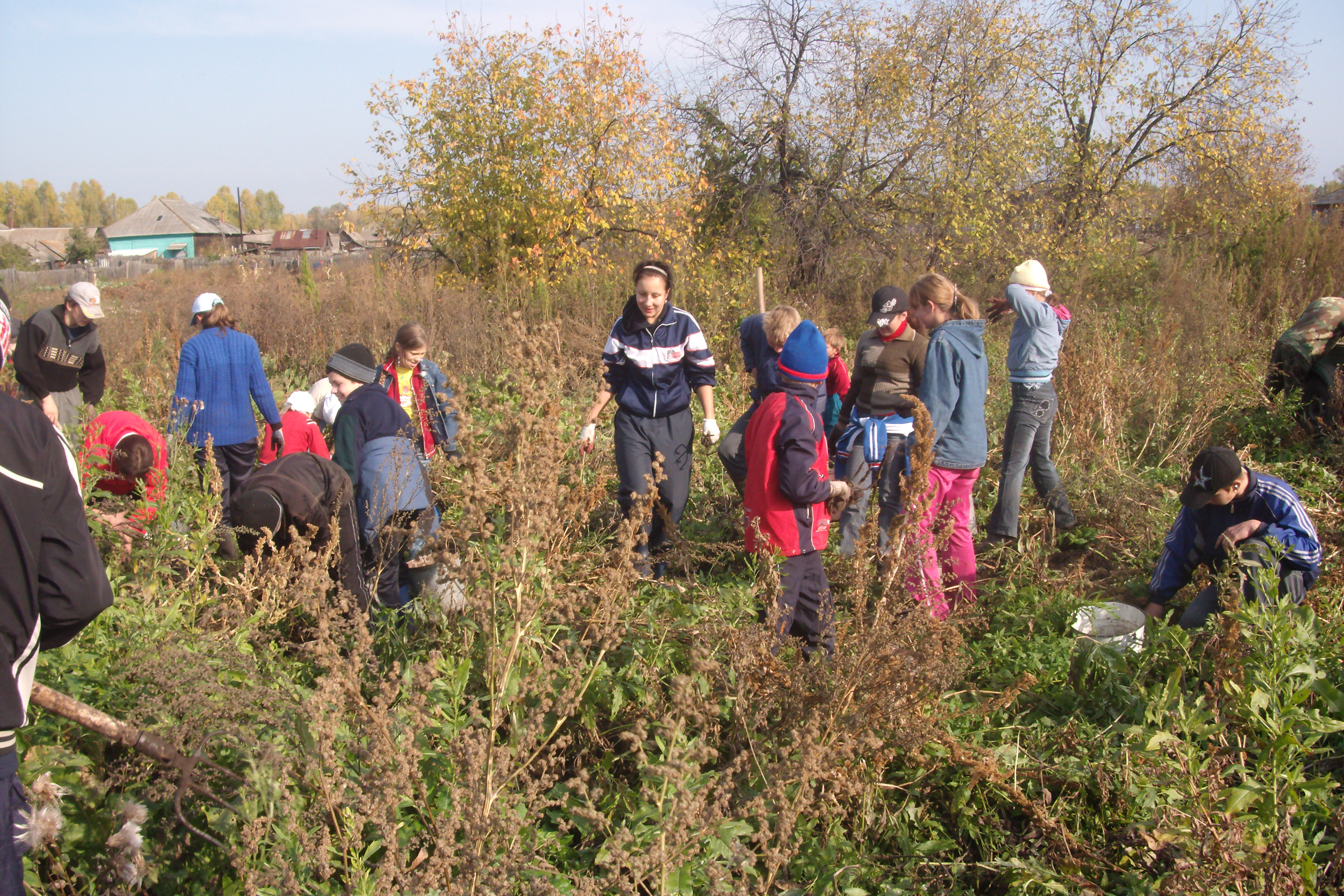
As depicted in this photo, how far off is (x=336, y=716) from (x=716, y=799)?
3.05ft

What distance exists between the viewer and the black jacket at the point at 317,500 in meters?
3.47

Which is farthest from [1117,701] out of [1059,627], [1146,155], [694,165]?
[1146,155]

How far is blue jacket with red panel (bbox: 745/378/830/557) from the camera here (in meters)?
3.32

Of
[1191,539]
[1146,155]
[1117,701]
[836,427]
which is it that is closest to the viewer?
[1117,701]

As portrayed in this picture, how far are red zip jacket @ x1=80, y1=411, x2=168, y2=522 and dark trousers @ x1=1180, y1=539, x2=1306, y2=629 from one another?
4.17 metres

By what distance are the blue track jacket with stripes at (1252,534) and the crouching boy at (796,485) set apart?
5.32 ft

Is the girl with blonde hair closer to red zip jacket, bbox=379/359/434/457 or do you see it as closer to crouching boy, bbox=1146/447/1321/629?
crouching boy, bbox=1146/447/1321/629

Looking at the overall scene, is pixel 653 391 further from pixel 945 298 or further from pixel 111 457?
pixel 111 457

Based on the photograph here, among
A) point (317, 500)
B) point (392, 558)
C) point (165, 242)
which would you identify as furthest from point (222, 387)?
point (165, 242)

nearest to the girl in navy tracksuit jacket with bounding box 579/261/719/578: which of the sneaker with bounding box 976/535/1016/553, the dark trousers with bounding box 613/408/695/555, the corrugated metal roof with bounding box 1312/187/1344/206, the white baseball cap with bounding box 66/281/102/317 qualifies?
the dark trousers with bounding box 613/408/695/555

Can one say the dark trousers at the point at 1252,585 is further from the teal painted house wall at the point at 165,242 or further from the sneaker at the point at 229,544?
the teal painted house wall at the point at 165,242

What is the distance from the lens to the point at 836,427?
17.2 feet

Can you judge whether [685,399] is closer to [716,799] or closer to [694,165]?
[716,799]

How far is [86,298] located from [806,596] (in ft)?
17.8
